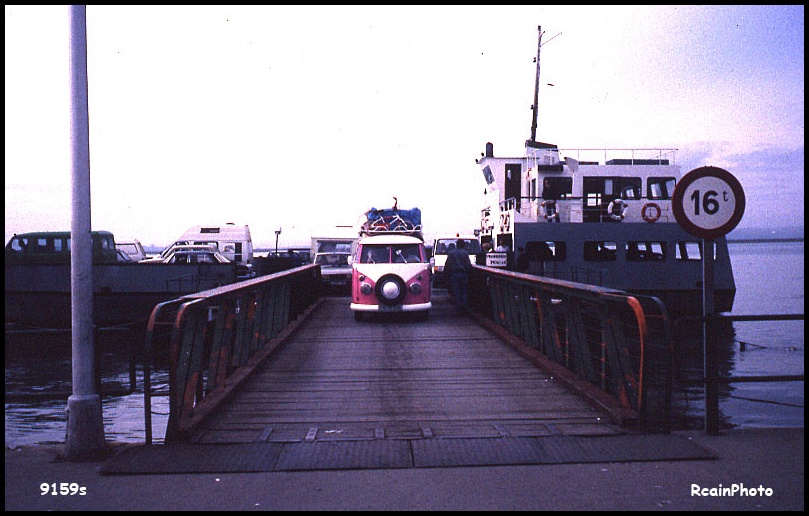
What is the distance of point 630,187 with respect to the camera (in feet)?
83.5

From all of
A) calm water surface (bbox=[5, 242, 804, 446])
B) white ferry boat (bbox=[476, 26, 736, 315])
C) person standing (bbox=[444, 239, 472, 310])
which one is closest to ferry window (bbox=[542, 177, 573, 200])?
white ferry boat (bbox=[476, 26, 736, 315])

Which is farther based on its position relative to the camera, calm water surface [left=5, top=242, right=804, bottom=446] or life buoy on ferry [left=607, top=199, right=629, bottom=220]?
life buoy on ferry [left=607, top=199, right=629, bottom=220]

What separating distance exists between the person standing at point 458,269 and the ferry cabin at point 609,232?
659 centimetres

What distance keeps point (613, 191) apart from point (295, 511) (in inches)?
942

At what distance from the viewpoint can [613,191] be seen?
2558cm

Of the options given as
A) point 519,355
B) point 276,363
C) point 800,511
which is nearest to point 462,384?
point 519,355

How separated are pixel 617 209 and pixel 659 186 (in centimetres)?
388

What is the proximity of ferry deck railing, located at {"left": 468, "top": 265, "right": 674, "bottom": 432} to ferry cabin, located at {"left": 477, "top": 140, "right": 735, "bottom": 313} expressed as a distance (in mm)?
9183

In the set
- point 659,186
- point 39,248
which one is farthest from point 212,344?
point 39,248

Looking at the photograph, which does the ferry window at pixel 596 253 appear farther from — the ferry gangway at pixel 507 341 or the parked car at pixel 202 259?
the parked car at pixel 202 259

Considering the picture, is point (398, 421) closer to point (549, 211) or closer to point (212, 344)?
point (212, 344)

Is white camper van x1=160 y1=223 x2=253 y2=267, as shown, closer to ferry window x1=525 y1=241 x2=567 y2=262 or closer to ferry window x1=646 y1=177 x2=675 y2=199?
ferry window x1=525 y1=241 x2=567 y2=262

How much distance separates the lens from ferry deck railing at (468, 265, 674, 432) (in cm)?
545

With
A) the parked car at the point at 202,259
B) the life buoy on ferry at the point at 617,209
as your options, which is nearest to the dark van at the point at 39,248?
the parked car at the point at 202,259
